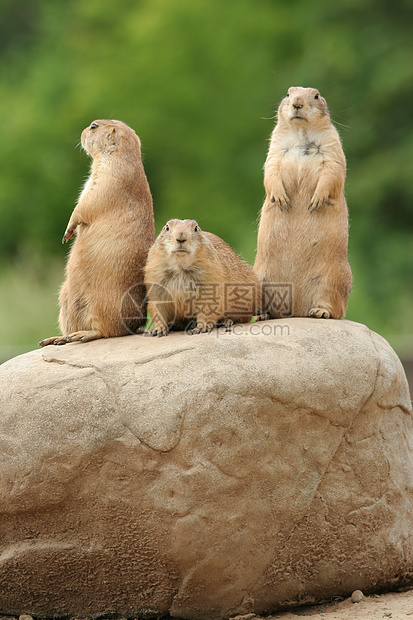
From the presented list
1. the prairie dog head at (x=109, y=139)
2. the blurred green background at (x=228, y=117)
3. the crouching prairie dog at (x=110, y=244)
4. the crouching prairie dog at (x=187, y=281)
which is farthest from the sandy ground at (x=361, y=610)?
the blurred green background at (x=228, y=117)

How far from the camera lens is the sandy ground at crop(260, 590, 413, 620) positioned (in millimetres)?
5336

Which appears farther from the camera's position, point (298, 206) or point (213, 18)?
point (213, 18)

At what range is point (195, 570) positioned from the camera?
5.22 metres

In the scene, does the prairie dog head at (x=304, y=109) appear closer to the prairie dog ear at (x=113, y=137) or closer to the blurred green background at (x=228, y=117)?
the prairie dog ear at (x=113, y=137)

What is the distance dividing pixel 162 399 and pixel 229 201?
1693cm

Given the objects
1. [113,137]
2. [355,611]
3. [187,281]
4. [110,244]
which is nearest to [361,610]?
[355,611]

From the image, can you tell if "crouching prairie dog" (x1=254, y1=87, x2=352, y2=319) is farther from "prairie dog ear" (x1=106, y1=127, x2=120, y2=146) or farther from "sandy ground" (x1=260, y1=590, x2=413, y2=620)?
"sandy ground" (x1=260, y1=590, x2=413, y2=620)

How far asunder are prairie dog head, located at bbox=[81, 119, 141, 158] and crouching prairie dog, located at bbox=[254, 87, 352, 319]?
1.20 m

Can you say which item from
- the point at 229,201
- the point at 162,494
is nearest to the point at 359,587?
the point at 162,494

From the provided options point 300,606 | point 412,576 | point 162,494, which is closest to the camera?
point 162,494

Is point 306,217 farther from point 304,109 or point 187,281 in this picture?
point 187,281

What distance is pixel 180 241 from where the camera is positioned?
5.86 m

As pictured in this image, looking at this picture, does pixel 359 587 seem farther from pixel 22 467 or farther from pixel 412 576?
pixel 22 467

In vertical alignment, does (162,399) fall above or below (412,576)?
above
